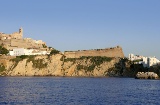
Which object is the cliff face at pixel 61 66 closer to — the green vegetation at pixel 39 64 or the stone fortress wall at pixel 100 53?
the green vegetation at pixel 39 64

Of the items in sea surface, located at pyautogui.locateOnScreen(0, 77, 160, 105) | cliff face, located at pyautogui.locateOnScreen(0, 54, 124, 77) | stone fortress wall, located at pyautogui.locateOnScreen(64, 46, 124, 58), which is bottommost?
sea surface, located at pyautogui.locateOnScreen(0, 77, 160, 105)

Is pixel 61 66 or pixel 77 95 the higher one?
pixel 61 66

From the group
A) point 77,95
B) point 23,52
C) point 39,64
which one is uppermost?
point 23,52

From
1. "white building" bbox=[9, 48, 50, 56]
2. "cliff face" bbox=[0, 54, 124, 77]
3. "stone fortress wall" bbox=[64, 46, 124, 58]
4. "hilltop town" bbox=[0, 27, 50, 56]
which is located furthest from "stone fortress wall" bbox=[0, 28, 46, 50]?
"stone fortress wall" bbox=[64, 46, 124, 58]

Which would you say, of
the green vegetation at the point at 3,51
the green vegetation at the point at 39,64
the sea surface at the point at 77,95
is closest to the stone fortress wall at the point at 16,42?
the green vegetation at the point at 3,51

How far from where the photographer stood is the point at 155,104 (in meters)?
30.7

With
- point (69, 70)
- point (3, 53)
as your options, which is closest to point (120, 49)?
point (69, 70)

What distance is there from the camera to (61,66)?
104 metres

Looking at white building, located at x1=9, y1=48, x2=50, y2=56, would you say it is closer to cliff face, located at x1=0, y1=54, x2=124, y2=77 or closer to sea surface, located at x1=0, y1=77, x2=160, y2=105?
cliff face, located at x1=0, y1=54, x2=124, y2=77

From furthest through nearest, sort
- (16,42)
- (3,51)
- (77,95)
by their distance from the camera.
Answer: (16,42), (3,51), (77,95)

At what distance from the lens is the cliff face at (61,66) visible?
329 feet

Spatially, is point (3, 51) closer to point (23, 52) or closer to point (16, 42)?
point (23, 52)

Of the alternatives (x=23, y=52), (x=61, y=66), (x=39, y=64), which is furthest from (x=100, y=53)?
(x=23, y=52)

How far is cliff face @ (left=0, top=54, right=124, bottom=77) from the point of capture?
10039 centimetres
